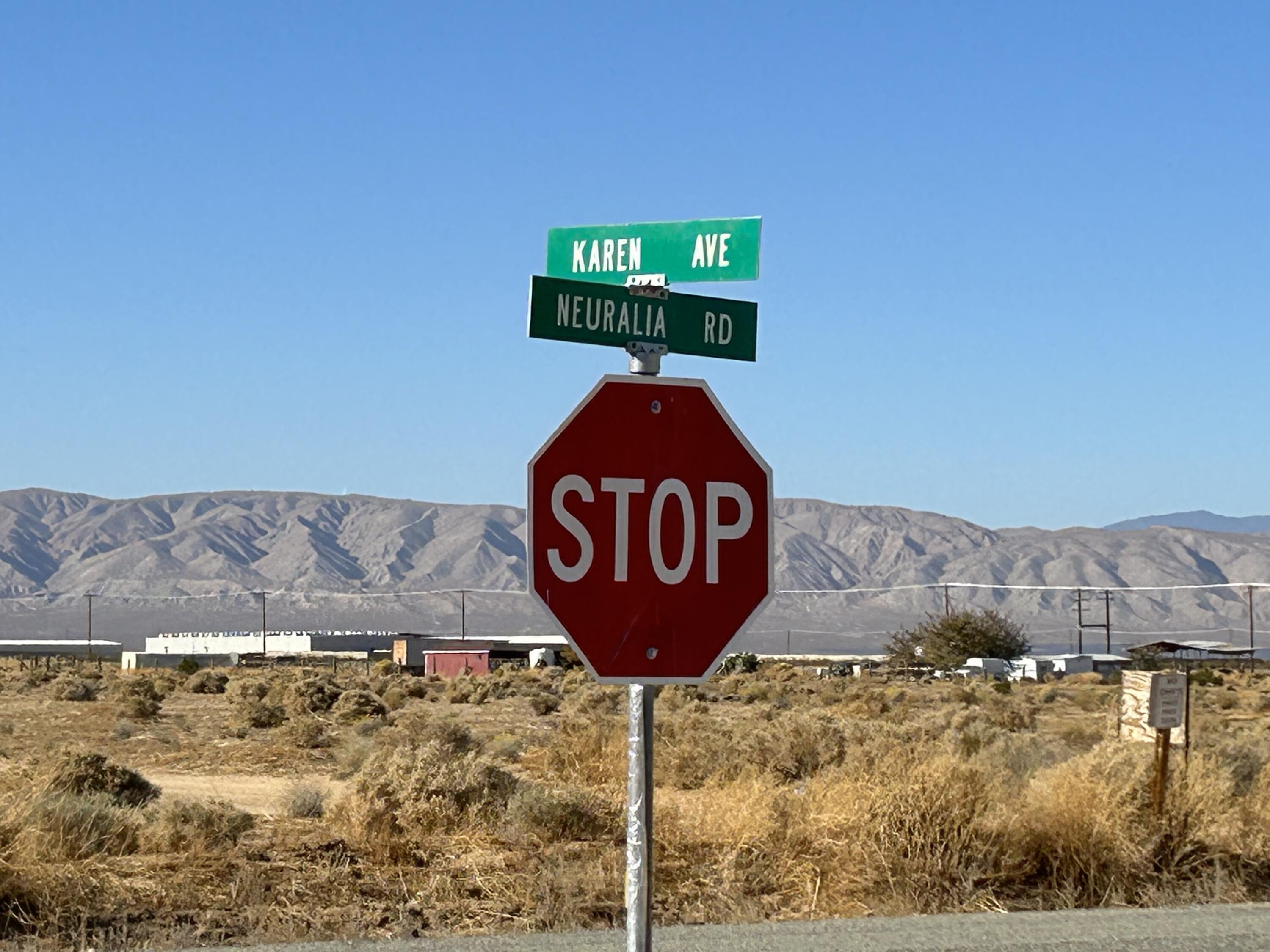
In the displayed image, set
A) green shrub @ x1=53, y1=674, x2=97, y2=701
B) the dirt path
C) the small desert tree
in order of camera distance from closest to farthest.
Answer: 1. the dirt path
2. green shrub @ x1=53, y1=674, x2=97, y2=701
3. the small desert tree

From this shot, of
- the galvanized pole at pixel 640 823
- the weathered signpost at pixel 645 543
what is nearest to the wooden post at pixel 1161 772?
the weathered signpost at pixel 645 543

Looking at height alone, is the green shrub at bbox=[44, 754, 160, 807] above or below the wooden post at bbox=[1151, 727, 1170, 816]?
below

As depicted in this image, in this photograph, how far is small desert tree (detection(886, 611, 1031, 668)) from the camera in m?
Answer: 88.2

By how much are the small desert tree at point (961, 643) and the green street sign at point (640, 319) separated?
81.4 m

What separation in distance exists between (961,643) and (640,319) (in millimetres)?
85396

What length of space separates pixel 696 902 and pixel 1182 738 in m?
5.18

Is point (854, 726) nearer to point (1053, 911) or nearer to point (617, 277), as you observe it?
point (1053, 911)

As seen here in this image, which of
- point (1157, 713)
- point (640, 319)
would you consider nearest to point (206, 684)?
point (1157, 713)

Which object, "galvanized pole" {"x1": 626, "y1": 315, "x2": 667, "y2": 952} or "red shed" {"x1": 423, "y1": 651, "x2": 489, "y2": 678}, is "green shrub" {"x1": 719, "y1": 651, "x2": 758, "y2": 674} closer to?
"red shed" {"x1": 423, "y1": 651, "x2": 489, "y2": 678}

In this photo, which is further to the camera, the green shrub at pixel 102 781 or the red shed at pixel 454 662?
the red shed at pixel 454 662

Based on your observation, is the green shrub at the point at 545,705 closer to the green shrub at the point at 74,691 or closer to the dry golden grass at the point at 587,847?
the green shrub at the point at 74,691

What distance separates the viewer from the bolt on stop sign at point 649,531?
5621mm

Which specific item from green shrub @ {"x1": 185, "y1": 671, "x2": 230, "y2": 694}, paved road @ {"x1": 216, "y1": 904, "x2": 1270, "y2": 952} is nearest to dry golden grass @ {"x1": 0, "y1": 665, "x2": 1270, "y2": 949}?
paved road @ {"x1": 216, "y1": 904, "x2": 1270, "y2": 952}

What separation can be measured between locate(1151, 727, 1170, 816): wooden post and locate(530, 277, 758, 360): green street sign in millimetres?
6902
